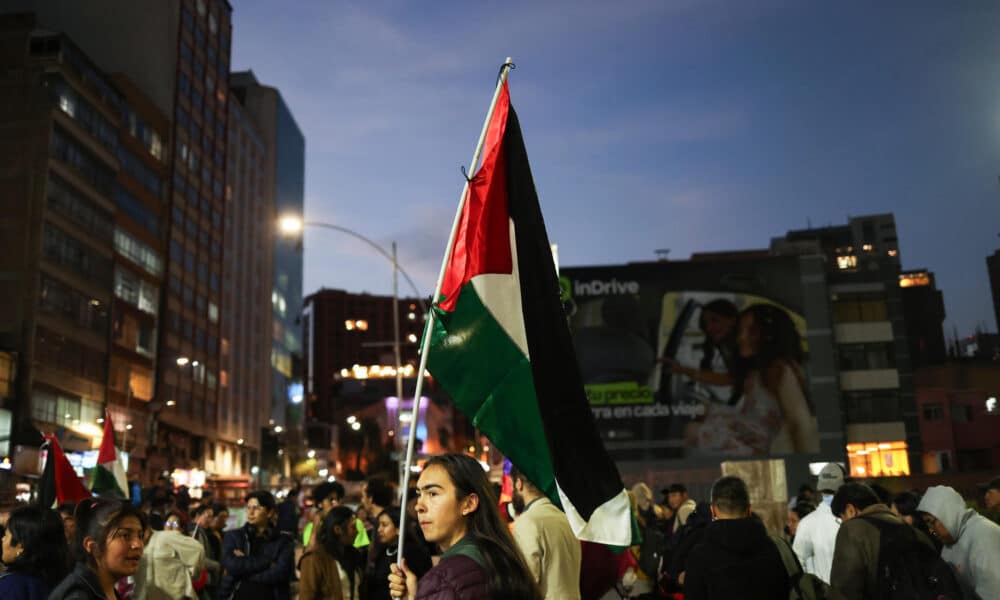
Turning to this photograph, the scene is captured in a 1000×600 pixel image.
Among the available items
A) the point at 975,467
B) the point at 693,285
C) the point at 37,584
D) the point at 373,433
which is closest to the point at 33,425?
the point at 693,285

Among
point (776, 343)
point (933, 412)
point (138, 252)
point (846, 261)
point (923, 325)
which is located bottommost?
point (933, 412)

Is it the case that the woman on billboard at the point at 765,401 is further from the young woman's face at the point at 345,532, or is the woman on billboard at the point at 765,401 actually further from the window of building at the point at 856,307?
the young woman's face at the point at 345,532

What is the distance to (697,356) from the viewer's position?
182 ft

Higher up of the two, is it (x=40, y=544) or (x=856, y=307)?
(x=856, y=307)

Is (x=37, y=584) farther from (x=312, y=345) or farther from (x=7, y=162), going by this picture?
(x=312, y=345)

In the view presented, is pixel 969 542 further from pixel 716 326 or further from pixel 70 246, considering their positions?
pixel 70 246

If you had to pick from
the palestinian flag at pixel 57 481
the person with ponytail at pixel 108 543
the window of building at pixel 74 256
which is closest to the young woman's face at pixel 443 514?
the person with ponytail at pixel 108 543

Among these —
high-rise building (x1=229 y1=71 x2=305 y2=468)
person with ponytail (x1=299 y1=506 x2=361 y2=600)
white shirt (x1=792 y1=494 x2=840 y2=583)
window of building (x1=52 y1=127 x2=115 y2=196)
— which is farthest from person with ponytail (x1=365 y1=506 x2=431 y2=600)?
high-rise building (x1=229 y1=71 x2=305 y2=468)

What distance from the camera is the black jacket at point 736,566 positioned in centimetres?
650

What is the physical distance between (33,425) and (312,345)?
137m

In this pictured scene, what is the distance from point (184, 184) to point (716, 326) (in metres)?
46.7

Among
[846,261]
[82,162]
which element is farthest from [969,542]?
[846,261]

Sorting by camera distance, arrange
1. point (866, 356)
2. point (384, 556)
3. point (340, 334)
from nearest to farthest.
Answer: point (384, 556)
point (866, 356)
point (340, 334)

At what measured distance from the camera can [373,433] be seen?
12988cm
